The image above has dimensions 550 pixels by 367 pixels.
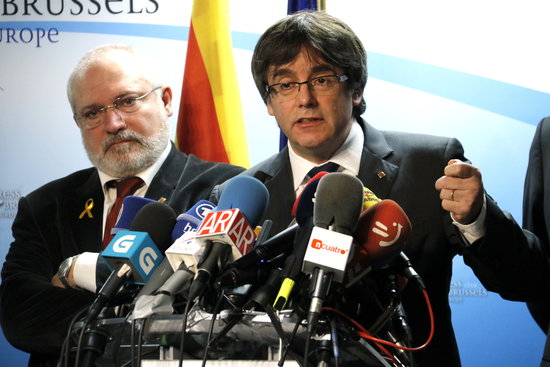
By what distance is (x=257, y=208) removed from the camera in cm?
152

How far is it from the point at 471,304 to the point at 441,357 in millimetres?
1243

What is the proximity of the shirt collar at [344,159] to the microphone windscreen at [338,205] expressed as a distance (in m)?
0.90

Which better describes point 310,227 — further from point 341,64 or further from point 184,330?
point 341,64

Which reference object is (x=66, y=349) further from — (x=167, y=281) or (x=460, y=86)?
(x=460, y=86)

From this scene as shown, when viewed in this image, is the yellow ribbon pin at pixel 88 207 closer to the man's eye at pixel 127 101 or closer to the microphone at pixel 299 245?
the man's eye at pixel 127 101

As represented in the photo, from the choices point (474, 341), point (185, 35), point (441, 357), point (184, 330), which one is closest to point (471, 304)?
point (474, 341)

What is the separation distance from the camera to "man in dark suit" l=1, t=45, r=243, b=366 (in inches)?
106

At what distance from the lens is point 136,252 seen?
1.44 meters

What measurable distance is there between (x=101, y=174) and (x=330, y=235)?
1.87 metres

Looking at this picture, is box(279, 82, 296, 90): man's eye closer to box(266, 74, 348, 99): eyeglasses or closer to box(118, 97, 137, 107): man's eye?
box(266, 74, 348, 99): eyeglasses

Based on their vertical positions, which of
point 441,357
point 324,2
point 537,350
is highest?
point 324,2

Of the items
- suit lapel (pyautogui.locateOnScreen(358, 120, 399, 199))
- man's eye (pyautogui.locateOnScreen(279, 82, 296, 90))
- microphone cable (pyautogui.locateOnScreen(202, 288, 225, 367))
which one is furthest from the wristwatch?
microphone cable (pyautogui.locateOnScreen(202, 288, 225, 367))

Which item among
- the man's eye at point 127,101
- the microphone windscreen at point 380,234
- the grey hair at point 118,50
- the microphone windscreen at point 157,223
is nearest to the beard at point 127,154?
the man's eye at point 127,101

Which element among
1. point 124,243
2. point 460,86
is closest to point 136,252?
point 124,243
